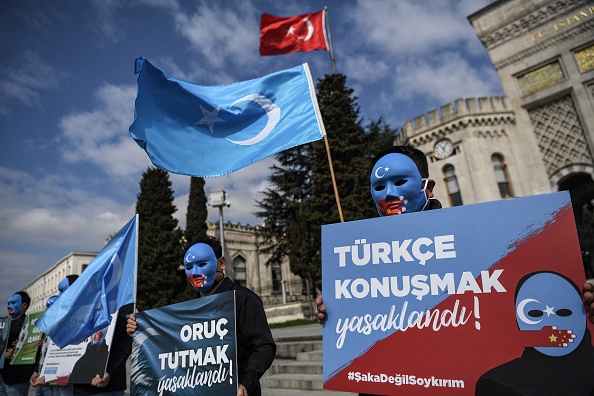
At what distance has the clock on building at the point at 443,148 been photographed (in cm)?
2231

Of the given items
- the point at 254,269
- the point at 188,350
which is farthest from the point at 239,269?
the point at 188,350

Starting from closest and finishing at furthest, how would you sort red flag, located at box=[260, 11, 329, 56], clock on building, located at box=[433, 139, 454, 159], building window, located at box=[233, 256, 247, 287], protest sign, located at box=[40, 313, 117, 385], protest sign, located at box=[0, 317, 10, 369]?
protest sign, located at box=[40, 313, 117, 385] < protest sign, located at box=[0, 317, 10, 369] < red flag, located at box=[260, 11, 329, 56] < clock on building, located at box=[433, 139, 454, 159] < building window, located at box=[233, 256, 247, 287]

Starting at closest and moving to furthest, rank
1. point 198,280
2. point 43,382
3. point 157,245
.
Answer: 1. point 198,280
2. point 43,382
3. point 157,245

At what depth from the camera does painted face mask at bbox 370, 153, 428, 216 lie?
255cm

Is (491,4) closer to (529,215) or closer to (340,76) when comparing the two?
(340,76)

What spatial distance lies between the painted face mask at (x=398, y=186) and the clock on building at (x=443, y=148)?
21487mm

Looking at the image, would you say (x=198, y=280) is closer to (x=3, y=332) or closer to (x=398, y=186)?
(x=398, y=186)

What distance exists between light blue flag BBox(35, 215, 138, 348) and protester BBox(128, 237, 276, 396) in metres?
0.91

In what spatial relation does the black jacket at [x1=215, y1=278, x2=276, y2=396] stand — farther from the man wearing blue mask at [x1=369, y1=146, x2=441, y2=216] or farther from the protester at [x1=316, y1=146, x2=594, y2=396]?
the man wearing blue mask at [x1=369, y1=146, x2=441, y2=216]

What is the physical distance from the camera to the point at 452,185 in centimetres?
2217

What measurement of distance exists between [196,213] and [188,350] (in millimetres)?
29022

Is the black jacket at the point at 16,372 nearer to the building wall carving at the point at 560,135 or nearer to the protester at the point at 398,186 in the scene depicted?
the protester at the point at 398,186

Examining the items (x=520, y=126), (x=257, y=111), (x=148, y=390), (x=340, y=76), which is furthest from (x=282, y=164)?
(x=148, y=390)

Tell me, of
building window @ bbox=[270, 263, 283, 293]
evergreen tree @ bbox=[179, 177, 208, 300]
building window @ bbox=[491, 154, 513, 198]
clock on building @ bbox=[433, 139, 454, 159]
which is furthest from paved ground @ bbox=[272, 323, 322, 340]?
building window @ bbox=[270, 263, 283, 293]
